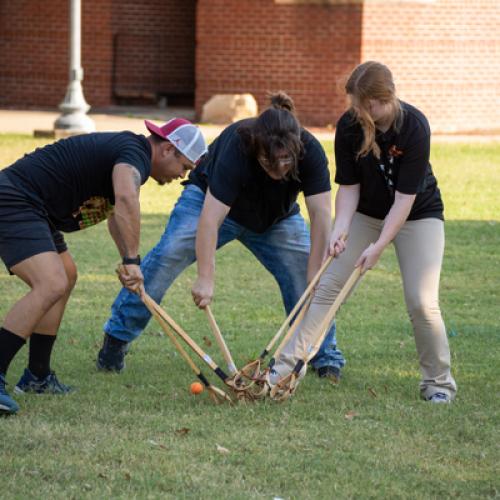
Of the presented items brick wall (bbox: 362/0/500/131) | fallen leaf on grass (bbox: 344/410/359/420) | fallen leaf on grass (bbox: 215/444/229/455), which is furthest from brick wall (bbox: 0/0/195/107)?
fallen leaf on grass (bbox: 215/444/229/455)

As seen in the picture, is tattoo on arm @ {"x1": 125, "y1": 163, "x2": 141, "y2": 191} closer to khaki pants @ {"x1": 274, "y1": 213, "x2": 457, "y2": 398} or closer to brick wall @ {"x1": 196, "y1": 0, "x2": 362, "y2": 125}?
khaki pants @ {"x1": 274, "y1": 213, "x2": 457, "y2": 398}

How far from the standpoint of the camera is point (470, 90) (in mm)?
21484

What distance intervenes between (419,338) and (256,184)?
124 cm

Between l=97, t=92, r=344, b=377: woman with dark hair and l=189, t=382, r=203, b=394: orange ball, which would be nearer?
l=97, t=92, r=344, b=377: woman with dark hair

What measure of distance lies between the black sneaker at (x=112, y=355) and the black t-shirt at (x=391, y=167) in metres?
1.69

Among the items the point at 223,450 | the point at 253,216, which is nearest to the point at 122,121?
the point at 253,216

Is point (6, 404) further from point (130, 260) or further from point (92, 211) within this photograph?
point (92, 211)

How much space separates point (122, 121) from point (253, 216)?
14.9 m

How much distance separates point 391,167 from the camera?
20.6ft

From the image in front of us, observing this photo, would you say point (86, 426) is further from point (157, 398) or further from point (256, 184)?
point (256, 184)

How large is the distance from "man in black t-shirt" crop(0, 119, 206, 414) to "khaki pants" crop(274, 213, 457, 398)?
41.0 inches

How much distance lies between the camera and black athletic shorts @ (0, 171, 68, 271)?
5926mm

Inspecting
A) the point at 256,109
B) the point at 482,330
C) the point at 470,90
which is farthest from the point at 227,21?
the point at 482,330

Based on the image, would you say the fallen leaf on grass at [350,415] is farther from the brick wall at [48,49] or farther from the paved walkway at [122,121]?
the brick wall at [48,49]
